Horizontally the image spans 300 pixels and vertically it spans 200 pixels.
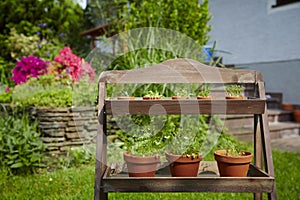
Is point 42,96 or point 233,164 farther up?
point 42,96

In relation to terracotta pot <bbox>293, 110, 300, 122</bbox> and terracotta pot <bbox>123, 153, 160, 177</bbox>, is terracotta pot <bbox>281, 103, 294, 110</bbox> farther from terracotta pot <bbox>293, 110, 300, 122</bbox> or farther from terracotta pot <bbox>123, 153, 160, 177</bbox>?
terracotta pot <bbox>123, 153, 160, 177</bbox>

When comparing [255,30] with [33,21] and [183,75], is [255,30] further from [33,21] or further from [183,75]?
[183,75]

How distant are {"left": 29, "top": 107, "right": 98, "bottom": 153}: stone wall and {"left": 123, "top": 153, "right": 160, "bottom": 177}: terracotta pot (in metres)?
1.95

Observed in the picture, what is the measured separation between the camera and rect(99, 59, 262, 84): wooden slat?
162 cm

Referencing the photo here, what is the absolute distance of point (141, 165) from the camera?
1.54 m

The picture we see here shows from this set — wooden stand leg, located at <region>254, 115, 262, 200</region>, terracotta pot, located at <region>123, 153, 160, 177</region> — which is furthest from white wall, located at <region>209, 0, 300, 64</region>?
terracotta pot, located at <region>123, 153, 160, 177</region>

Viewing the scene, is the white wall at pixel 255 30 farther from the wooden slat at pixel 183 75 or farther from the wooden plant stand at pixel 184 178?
the wooden plant stand at pixel 184 178

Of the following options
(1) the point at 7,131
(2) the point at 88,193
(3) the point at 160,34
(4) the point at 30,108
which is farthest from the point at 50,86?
(2) the point at 88,193

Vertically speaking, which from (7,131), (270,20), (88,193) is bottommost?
(88,193)

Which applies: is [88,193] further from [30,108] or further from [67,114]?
[30,108]

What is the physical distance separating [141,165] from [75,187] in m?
1.13

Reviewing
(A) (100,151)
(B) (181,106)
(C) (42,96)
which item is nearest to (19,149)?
(C) (42,96)

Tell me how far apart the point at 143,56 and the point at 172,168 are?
233 centimetres

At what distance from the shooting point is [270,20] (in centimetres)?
560
